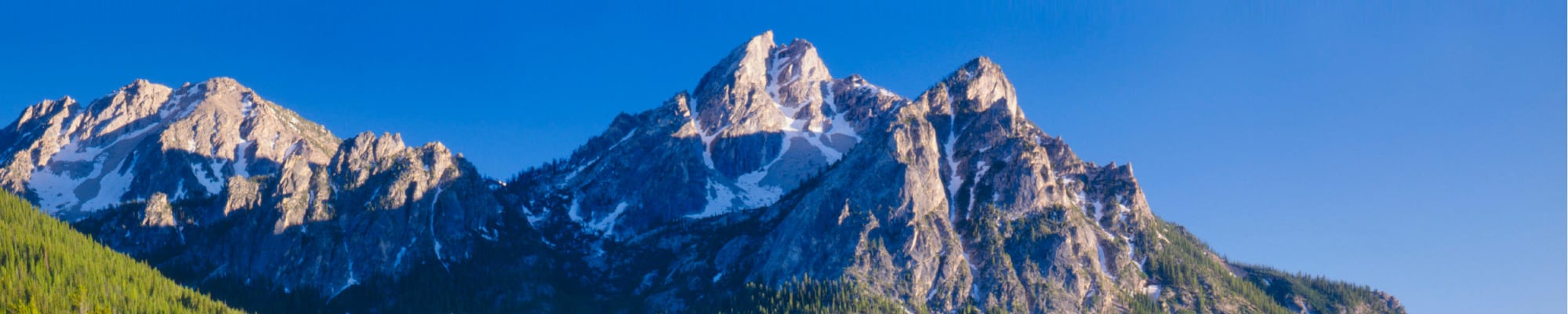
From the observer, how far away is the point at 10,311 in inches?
6496

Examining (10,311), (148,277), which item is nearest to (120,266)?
(148,277)

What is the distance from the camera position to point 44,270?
18425 centimetres

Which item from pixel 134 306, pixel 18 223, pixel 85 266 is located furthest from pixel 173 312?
pixel 18 223

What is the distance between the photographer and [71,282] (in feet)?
602

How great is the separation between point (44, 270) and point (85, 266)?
19.4 feet

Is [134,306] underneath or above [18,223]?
underneath

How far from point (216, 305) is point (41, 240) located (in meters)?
24.4

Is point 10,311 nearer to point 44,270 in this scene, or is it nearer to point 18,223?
point 44,270

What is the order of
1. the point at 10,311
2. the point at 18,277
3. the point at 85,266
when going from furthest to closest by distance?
the point at 85,266
the point at 18,277
the point at 10,311

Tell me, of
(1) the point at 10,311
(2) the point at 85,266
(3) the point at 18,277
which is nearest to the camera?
(1) the point at 10,311

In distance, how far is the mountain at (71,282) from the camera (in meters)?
173

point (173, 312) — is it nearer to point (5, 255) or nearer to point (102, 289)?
point (102, 289)

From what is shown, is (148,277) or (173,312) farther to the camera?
(148,277)

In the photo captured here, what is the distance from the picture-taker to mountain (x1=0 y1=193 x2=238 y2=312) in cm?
17275
